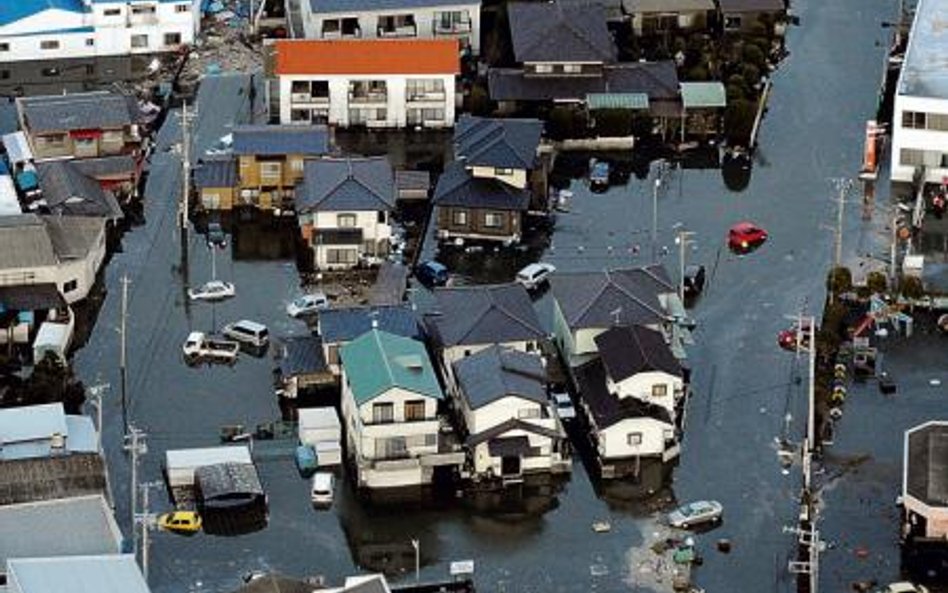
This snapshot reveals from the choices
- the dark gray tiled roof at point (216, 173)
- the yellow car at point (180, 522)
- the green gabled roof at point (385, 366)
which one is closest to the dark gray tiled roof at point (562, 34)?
the dark gray tiled roof at point (216, 173)

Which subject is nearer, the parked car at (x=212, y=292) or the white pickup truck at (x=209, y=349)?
the white pickup truck at (x=209, y=349)

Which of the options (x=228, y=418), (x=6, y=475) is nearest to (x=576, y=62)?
(x=228, y=418)

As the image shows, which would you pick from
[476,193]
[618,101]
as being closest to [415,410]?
[476,193]

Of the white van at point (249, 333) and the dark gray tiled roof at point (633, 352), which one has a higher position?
the dark gray tiled roof at point (633, 352)

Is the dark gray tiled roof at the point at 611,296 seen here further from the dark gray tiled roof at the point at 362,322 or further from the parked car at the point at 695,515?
the parked car at the point at 695,515

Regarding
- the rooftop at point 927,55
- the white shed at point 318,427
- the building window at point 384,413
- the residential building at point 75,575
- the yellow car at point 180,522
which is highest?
the rooftop at point 927,55

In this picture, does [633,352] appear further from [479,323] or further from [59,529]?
[59,529]
